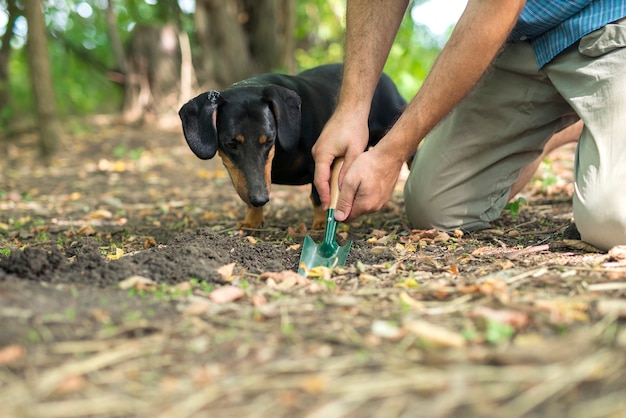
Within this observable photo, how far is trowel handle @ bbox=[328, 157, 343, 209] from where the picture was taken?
2873 millimetres

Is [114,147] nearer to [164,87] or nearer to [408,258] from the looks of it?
[164,87]

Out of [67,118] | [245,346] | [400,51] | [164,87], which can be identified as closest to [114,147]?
[164,87]

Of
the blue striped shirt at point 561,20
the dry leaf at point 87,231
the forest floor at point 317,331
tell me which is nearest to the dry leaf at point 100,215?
the dry leaf at point 87,231

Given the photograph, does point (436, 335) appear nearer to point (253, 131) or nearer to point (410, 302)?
point (410, 302)

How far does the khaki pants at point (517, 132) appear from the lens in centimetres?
288

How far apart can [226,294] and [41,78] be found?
556 centimetres

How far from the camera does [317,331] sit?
1741 mm

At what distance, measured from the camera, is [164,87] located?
27.7 feet

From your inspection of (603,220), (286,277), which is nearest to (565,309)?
(286,277)

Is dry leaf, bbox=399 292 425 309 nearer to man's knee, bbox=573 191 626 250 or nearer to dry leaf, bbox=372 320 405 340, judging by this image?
dry leaf, bbox=372 320 405 340

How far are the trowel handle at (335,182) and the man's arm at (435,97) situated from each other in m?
0.04

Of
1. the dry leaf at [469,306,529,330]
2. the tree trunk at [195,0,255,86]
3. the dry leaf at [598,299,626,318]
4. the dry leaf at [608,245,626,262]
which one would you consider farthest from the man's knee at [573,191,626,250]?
the tree trunk at [195,0,255,86]

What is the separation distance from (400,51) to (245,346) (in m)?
8.46

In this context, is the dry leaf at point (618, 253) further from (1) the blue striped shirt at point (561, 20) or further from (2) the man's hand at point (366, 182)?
(1) the blue striped shirt at point (561, 20)
